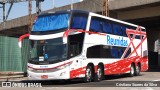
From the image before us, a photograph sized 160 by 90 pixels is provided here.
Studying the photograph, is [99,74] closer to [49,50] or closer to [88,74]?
[88,74]

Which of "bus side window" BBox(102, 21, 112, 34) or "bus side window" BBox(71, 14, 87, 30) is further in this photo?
"bus side window" BBox(102, 21, 112, 34)

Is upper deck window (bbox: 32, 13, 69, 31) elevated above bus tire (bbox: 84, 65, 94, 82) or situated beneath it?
elevated above

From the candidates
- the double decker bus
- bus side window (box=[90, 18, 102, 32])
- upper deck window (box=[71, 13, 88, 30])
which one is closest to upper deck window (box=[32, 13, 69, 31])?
the double decker bus

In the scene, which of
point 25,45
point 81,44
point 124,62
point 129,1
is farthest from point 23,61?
point 129,1

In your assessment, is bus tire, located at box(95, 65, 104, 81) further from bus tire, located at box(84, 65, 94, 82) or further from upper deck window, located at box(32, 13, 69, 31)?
upper deck window, located at box(32, 13, 69, 31)

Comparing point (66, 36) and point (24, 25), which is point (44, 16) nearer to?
point (66, 36)

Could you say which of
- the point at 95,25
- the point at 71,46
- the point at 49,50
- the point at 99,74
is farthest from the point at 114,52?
the point at 49,50

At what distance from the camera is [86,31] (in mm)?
21250

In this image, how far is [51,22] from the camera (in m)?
20.5

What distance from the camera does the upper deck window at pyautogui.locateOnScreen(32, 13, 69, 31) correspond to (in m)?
20.1

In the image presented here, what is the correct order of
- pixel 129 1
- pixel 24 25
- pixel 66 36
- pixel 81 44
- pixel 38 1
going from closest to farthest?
pixel 66 36, pixel 81 44, pixel 129 1, pixel 24 25, pixel 38 1

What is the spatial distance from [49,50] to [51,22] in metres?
1.68

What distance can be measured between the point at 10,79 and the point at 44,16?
651cm

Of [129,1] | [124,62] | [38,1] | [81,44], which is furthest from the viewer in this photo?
[38,1]
